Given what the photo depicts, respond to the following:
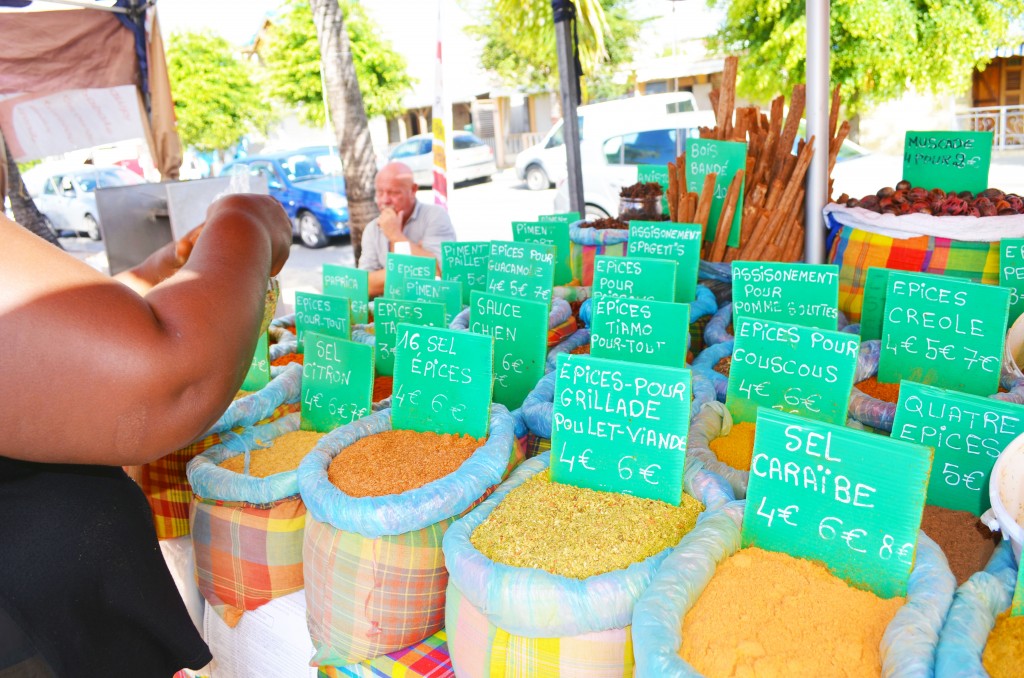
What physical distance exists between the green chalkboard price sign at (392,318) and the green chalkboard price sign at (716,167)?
Answer: 106 centimetres

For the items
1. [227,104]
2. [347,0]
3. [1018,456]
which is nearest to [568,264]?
[1018,456]

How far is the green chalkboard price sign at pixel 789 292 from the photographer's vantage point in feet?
5.16

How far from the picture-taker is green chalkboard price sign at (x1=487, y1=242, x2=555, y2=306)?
1844mm

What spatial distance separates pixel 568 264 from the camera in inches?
102

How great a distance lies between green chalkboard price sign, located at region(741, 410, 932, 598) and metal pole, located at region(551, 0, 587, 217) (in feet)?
7.51

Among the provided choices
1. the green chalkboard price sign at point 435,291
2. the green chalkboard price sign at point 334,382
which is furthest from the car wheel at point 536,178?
the green chalkboard price sign at point 334,382

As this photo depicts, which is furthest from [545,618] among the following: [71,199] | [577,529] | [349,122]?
[71,199]

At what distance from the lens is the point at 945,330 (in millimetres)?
1374

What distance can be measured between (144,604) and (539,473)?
0.61 meters

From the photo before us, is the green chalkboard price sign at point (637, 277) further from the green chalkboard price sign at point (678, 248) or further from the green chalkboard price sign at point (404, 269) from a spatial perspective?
the green chalkboard price sign at point (404, 269)

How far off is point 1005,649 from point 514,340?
1071 millimetres

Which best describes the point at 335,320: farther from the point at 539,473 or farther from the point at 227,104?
the point at 227,104

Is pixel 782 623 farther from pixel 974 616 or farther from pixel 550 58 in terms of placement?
pixel 550 58

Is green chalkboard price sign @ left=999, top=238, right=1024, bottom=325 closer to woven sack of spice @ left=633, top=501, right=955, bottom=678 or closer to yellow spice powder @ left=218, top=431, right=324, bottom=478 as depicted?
woven sack of spice @ left=633, top=501, right=955, bottom=678
